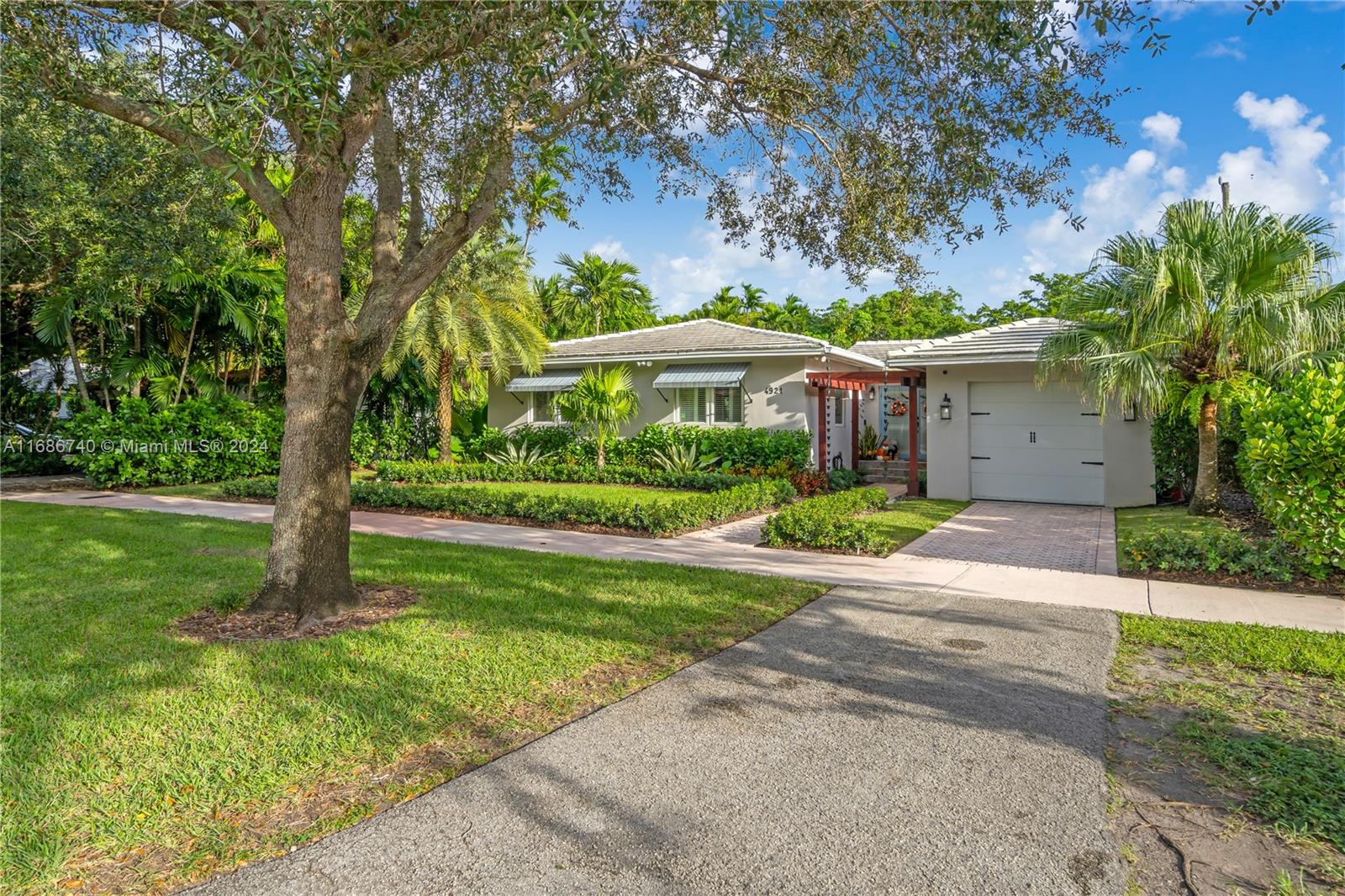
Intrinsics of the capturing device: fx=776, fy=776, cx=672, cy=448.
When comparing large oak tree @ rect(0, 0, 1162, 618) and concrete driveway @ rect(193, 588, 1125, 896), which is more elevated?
large oak tree @ rect(0, 0, 1162, 618)

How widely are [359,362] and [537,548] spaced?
13.3 ft

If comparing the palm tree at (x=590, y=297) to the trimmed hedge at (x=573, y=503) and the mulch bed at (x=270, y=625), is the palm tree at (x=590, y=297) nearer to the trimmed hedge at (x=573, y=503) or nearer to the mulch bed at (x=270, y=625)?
the trimmed hedge at (x=573, y=503)

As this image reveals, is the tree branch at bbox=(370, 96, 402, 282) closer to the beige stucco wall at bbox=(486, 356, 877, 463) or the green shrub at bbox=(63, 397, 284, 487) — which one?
the beige stucco wall at bbox=(486, 356, 877, 463)

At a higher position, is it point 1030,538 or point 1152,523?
point 1152,523

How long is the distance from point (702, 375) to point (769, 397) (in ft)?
5.18

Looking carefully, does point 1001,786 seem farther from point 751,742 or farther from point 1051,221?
point 1051,221

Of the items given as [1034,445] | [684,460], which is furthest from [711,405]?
[1034,445]

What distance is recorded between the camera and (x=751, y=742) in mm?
3951

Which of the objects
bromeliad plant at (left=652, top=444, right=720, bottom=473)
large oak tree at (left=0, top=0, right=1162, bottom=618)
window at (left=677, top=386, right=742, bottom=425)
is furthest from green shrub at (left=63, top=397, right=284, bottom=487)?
large oak tree at (left=0, top=0, right=1162, bottom=618)

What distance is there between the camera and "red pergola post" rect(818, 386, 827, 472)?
16781 mm

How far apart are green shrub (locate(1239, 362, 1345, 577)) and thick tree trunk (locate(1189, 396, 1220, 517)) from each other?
3472 mm

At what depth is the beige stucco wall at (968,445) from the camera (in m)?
13.4

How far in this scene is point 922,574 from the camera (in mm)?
8125

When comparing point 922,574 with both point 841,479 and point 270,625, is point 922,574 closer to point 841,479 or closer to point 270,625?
point 270,625
